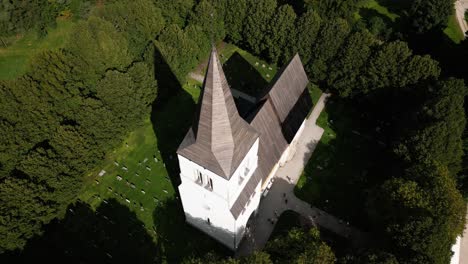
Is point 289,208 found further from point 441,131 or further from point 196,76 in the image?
point 196,76

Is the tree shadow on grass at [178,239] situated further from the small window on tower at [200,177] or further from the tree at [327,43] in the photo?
the tree at [327,43]


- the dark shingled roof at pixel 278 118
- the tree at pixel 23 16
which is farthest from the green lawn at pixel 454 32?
the tree at pixel 23 16

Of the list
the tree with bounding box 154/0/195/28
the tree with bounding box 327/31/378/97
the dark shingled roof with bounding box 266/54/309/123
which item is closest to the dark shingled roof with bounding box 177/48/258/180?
the dark shingled roof with bounding box 266/54/309/123

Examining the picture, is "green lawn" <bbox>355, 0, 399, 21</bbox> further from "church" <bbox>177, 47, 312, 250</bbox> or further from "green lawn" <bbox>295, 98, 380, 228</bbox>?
"church" <bbox>177, 47, 312, 250</bbox>

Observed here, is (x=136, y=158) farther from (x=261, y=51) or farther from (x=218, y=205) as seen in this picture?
(x=261, y=51)

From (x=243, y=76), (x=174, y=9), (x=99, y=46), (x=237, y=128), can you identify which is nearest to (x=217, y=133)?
(x=237, y=128)

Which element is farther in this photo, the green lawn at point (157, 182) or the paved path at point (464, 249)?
the green lawn at point (157, 182)
